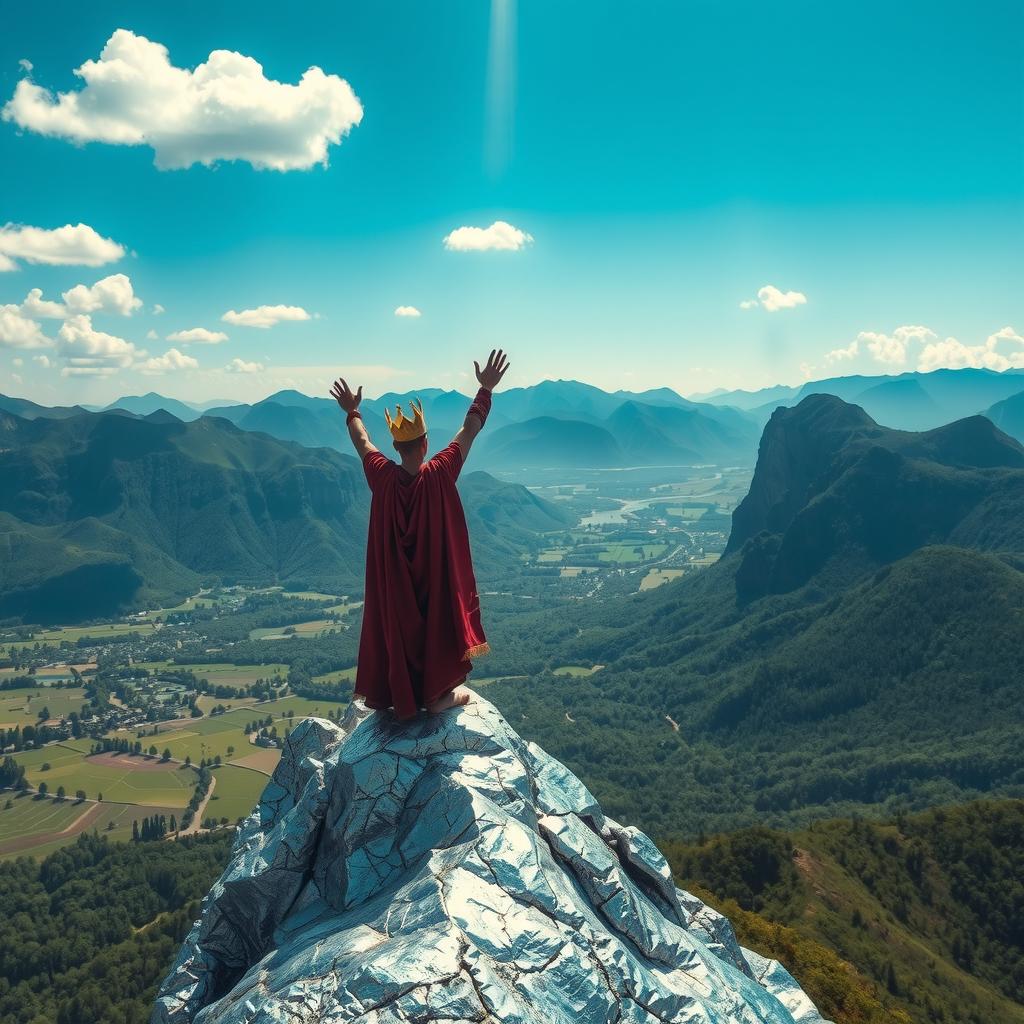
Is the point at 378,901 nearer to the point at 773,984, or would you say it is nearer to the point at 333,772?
the point at 333,772

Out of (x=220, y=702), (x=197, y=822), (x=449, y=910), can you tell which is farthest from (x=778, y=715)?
(x=449, y=910)

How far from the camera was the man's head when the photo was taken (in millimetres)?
13195

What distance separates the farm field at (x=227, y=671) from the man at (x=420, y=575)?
155m

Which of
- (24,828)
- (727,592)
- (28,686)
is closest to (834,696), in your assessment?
(727,592)

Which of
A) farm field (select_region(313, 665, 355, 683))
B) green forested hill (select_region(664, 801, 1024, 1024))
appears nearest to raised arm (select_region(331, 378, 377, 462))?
green forested hill (select_region(664, 801, 1024, 1024))

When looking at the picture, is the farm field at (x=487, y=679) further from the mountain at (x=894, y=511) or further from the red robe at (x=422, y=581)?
the red robe at (x=422, y=581)

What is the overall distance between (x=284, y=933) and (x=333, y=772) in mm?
2462

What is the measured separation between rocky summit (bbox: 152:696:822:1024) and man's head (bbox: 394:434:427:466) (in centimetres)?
422

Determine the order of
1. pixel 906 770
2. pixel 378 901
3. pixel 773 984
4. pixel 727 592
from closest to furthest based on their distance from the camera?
pixel 378 901 → pixel 773 984 → pixel 906 770 → pixel 727 592

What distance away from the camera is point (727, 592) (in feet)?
562

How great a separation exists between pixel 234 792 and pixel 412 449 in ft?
327

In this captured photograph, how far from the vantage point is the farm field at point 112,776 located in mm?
101312

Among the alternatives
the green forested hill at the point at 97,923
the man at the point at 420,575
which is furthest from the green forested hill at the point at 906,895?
the green forested hill at the point at 97,923

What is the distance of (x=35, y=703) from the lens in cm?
14662
